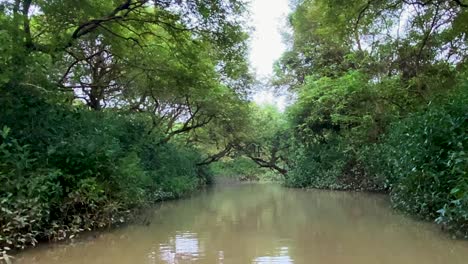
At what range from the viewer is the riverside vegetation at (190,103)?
21.3 ft

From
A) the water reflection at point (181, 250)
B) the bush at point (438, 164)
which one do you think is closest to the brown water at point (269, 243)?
the water reflection at point (181, 250)

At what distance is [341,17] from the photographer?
343 inches

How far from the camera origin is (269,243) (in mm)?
6117

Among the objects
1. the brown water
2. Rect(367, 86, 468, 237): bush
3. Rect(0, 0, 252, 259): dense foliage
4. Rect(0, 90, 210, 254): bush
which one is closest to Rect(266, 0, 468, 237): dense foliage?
Rect(367, 86, 468, 237): bush

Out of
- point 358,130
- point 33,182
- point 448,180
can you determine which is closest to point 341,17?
point 448,180

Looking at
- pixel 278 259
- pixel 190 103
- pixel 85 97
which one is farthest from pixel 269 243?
pixel 190 103

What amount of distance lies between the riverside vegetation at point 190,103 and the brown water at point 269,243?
1.49 ft

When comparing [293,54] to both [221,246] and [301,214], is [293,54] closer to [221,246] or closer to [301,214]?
[301,214]

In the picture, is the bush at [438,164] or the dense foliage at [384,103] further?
the dense foliage at [384,103]

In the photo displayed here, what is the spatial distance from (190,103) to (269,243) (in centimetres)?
1183

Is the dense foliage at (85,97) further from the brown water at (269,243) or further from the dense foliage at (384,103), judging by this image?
the dense foliage at (384,103)

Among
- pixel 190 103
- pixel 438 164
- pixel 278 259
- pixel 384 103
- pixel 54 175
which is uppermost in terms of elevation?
pixel 190 103

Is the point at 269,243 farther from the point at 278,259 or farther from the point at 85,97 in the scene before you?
the point at 85,97

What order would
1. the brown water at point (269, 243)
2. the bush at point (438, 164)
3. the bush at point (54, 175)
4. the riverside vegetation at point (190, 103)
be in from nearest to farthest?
the brown water at point (269, 243)
the bush at point (54, 175)
the bush at point (438, 164)
the riverside vegetation at point (190, 103)
